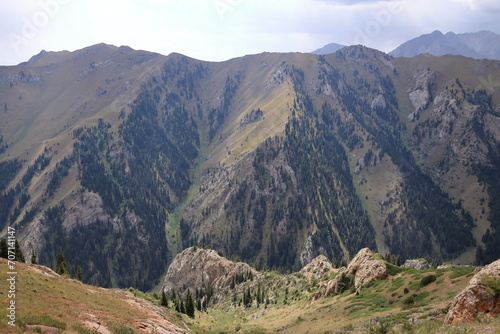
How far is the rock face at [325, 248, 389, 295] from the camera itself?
198 ft

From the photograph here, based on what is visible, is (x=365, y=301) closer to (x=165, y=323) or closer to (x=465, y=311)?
(x=465, y=311)

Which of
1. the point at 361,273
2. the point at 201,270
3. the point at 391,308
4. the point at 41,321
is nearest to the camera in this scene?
the point at 41,321

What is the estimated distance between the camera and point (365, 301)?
5103 centimetres

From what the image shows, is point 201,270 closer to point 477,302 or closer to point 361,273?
point 361,273

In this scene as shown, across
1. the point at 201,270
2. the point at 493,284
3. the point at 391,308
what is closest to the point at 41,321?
the point at 493,284

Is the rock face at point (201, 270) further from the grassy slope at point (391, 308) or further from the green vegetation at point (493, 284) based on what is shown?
the green vegetation at point (493, 284)

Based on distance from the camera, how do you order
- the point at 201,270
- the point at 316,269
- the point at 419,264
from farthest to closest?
the point at 201,270 → the point at 419,264 → the point at 316,269

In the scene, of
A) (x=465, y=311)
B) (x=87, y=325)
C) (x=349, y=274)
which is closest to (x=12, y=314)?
(x=87, y=325)

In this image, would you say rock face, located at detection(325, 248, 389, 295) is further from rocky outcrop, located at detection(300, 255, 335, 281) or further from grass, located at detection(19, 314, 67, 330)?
grass, located at detection(19, 314, 67, 330)

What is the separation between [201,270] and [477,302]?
14239 centimetres

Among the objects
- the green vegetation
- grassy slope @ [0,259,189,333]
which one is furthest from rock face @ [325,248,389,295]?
grassy slope @ [0,259,189,333]

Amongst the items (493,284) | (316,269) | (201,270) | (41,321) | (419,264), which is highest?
(41,321)

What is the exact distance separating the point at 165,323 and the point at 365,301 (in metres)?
31.7

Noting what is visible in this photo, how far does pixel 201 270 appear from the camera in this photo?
15788cm
